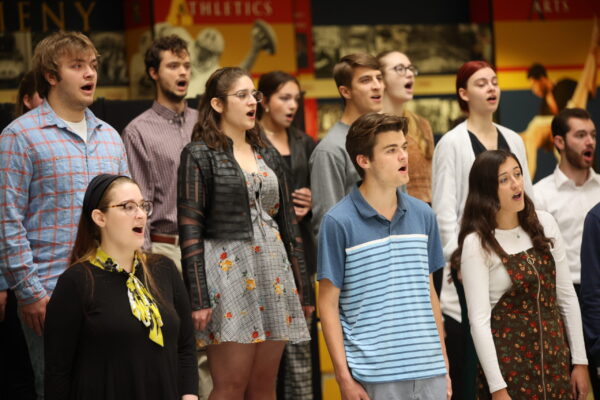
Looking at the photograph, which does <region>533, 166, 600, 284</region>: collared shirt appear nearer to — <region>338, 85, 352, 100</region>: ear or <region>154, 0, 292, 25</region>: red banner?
<region>338, 85, 352, 100</region>: ear

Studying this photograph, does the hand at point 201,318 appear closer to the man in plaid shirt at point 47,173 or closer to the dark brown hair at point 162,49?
the man in plaid shirt at point 47,173

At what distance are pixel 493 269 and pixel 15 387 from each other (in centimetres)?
203

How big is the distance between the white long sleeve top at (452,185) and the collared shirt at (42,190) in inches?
64.1

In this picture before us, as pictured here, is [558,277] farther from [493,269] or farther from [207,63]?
[207,63]

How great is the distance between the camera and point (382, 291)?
343cm

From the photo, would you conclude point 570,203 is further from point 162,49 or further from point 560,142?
point 162,49

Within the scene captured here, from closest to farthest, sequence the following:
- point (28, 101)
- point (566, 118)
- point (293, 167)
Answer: point (28, 101) < point (293, 167) < point (566, 118)

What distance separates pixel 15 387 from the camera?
4027 mm

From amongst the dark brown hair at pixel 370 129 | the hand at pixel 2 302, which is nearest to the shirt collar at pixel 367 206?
the dark brown hair at pixel 370 129

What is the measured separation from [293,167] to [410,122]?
695mm

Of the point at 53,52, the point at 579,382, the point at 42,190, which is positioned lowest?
the point at 579,382

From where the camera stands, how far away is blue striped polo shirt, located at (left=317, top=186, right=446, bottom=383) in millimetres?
3389

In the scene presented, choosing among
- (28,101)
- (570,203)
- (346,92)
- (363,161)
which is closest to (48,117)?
(28,101)

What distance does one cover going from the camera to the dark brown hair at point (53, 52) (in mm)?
4062
